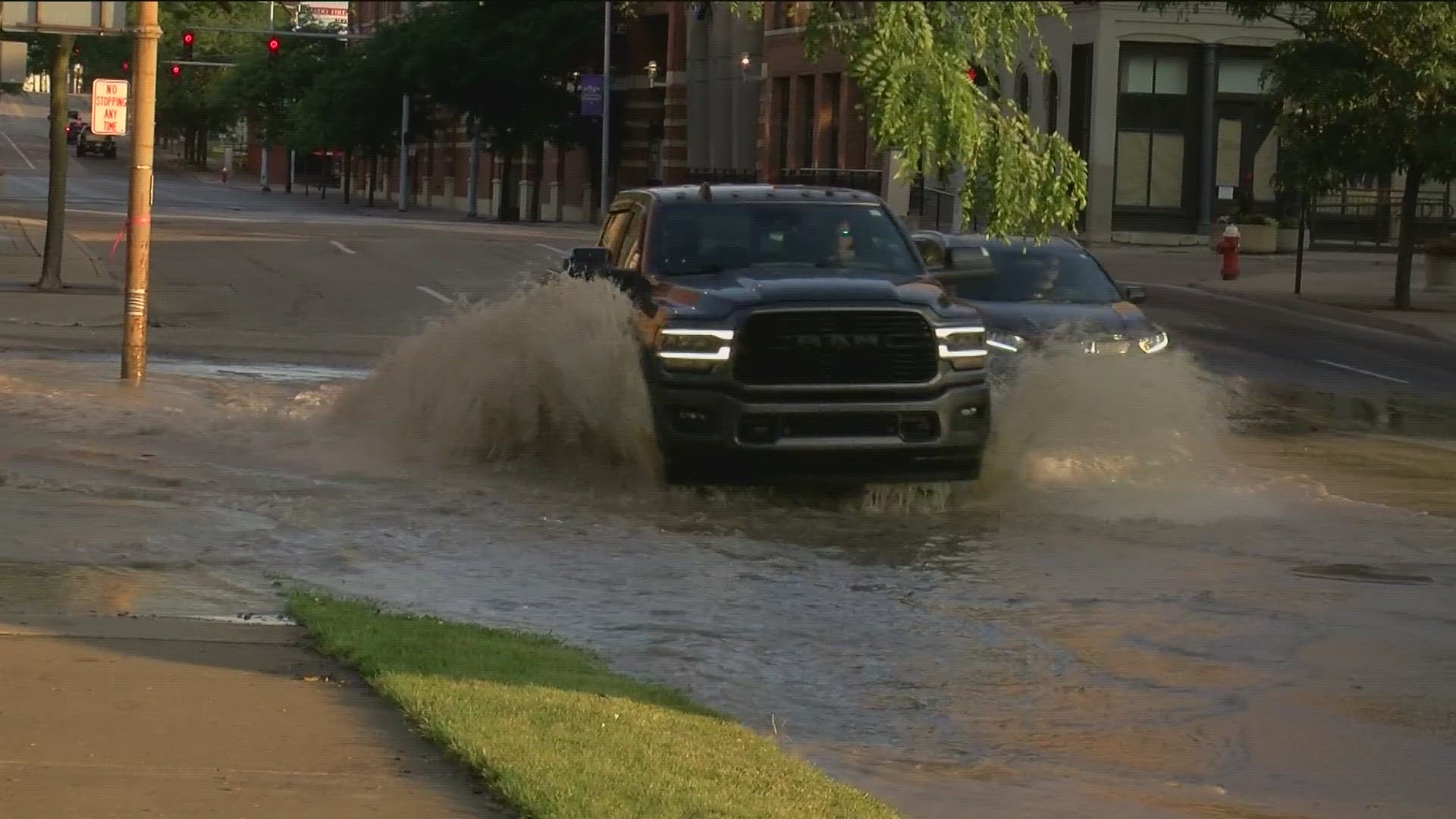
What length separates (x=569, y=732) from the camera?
23.5ft

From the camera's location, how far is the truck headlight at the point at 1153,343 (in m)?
16.8

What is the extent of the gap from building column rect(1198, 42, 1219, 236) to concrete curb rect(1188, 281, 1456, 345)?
583 inches

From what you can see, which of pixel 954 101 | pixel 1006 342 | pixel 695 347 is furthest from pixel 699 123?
pixel 954 101

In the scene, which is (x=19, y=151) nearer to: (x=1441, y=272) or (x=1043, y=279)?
(x=1441, y=272)

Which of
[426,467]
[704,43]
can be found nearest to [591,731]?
[426,467]

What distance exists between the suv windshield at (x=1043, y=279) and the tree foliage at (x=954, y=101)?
9.73m

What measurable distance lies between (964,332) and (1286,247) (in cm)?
4039

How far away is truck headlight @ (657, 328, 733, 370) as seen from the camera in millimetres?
12852

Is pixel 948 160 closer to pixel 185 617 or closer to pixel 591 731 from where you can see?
pixel 591 731

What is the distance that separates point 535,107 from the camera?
74.9 meters

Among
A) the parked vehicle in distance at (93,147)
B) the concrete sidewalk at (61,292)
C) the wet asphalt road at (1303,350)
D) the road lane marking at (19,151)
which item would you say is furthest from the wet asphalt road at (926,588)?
the parked vehicle in distance at (93,147)

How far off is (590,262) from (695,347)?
1.89 m

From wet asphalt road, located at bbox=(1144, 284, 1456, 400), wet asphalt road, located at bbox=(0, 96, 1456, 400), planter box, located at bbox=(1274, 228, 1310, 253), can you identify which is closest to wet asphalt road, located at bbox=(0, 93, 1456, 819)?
wet asphalt road, located at bbox=(1144, 284, 1456, 400)

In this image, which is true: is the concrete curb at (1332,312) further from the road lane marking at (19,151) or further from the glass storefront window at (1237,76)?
the road lane marking at (19,151)
